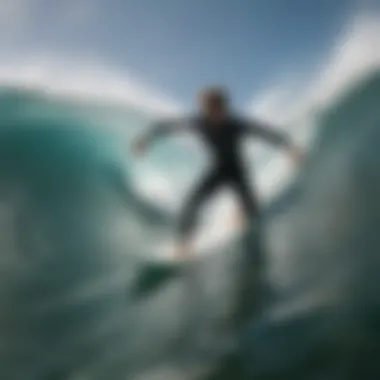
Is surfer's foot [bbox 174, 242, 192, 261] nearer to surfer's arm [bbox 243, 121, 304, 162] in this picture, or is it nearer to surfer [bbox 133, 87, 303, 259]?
surfer [bbox 133, 87, 303, 259]

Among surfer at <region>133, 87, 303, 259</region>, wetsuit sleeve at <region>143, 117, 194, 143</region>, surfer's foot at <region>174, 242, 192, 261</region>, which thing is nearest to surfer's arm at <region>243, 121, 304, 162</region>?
surfer at <region>133, 87, 303, 259</region>

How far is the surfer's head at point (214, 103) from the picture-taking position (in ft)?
4.31

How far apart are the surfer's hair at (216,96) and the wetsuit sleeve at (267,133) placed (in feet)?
0.17

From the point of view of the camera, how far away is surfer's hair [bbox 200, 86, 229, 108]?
1316 millimetres

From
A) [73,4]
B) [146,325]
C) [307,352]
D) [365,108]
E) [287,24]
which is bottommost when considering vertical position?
[307,352]

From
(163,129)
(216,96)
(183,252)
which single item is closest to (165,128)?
(163,129)

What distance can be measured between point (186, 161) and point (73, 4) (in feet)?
1.14

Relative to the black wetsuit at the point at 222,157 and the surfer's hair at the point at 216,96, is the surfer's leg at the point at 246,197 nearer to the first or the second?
the black wetsuit at the point at 222,157

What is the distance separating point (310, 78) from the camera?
4.35 ft

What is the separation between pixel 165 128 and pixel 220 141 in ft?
→ 0.32

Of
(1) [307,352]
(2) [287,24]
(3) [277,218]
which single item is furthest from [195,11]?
(1) [307,352]

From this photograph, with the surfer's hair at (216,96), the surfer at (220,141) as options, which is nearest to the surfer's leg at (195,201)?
the surfer at (220,141)

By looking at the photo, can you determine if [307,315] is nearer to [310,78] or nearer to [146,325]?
[146,325]

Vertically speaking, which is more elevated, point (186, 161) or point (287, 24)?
point (287, 24)
